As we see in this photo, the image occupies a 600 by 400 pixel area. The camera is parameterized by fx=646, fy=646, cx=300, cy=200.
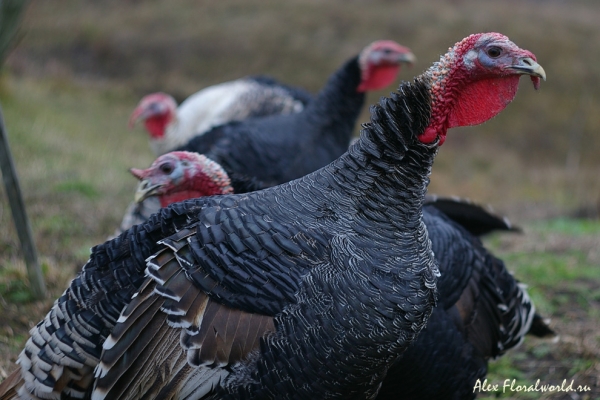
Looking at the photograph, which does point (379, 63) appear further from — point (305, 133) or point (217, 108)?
point (217, 108)

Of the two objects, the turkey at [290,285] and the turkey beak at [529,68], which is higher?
the turkey beak at [529,68]

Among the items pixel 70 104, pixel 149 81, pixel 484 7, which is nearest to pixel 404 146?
pixel 70 104

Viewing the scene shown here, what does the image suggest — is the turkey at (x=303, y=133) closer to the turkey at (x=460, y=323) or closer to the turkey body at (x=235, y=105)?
the turkey body at (x=235, y=105)

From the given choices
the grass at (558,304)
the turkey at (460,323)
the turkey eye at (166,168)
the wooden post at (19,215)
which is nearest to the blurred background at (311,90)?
the grass at (558,304)

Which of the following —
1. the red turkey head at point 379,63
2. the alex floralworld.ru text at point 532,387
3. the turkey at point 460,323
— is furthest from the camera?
the red turkey head at point 379,63

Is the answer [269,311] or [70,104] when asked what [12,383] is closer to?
[269,311]

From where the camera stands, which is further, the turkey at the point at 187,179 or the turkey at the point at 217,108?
the turkey at the point at 217,108

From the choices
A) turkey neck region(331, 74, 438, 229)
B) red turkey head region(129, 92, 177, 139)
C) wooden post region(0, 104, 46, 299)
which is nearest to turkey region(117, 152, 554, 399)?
turkey neck region(331, 74, 438, 229)

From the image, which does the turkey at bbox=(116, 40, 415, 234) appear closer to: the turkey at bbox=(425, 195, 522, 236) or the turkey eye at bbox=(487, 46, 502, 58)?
the turkey at bbox=(425, 195, 522, 236)

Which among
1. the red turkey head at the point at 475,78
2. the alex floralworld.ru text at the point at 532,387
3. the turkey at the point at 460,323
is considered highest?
the red turkey head at the point at 475,78

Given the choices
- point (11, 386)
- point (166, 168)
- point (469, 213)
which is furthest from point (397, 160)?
point (11, 386)

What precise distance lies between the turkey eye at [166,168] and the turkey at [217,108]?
2.75m

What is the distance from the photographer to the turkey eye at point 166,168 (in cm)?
369

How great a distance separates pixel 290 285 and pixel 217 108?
5.88 metres
